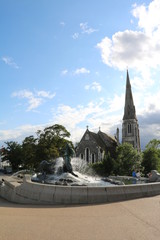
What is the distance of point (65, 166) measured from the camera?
56.0ft

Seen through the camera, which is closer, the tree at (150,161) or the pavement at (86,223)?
the pavement at (86,223)

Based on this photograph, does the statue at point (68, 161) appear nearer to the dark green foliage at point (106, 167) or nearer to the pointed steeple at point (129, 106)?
the dark green foliage at point (106, 167)

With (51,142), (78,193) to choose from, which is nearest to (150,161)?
(51,142)

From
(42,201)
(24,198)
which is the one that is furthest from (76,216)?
(24,198)

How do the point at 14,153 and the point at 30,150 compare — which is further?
the point at 14,153

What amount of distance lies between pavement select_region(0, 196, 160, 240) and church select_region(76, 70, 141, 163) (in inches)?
2214

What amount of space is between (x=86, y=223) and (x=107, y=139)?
72.7 meters

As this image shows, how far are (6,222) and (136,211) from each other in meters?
4.22

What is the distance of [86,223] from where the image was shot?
6355 millimetres

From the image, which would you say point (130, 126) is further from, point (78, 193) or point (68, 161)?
point (78, 193)

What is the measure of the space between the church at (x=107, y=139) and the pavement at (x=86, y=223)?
56.2m

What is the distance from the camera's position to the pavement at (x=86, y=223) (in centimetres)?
539

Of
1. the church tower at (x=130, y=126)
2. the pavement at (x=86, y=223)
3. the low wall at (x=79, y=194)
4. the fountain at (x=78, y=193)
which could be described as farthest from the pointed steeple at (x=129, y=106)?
the pavement at (x=86, y=223)

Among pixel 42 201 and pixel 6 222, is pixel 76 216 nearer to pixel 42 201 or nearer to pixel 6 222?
pixel 6 222
